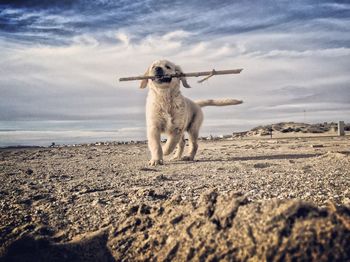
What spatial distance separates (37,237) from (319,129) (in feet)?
64.0

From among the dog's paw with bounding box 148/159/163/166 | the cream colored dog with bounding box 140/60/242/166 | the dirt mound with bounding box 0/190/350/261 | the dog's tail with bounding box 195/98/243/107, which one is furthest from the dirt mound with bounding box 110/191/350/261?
the dog's tail with bounding box 195/98/243/107

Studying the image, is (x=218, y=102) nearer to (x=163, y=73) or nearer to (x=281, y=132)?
(x=163, y=73)

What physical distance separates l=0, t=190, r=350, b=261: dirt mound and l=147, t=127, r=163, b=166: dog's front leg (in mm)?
4242

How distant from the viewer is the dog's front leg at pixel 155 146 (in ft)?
21.5

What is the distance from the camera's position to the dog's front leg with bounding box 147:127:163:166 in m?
6.55

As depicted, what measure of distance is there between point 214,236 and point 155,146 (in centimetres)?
518

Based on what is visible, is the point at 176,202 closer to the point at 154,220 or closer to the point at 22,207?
the point at 154,220

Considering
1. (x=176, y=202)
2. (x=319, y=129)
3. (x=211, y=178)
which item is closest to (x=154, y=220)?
(x=176, y=202)

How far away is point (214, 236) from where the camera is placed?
1.73 metres

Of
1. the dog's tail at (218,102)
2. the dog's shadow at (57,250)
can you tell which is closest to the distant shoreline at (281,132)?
the dog's tail at (218,102)

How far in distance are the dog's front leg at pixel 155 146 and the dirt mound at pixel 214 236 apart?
4242 mm

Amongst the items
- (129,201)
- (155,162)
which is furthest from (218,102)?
(129,201)

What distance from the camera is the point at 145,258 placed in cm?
186

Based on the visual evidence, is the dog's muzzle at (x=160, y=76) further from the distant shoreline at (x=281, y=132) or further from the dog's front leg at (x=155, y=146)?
the distant shoreline at (x=281, y=132)
